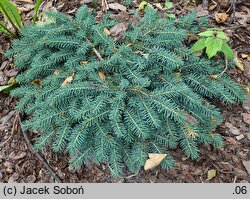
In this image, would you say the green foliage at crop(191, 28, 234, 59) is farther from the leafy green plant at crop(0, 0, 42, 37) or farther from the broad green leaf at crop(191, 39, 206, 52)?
the leafy green plant at crop(0, 0, 42, 37)

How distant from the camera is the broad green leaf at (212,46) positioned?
7.75ft

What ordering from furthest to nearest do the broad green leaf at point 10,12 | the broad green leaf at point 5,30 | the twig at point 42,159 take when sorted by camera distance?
the broad green leaf at point 5,30 → the broad green leaf at point 10,12 → the twig at point 42,159

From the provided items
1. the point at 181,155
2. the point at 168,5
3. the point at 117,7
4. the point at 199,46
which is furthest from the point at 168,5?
the point at 181,155

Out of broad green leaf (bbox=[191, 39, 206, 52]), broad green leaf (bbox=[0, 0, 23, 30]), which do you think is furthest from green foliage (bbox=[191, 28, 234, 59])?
broad green leaf (bbox=[0, 0, 23, 30])

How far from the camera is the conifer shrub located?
2180 mm

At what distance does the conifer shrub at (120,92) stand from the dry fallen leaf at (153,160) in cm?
A: 4

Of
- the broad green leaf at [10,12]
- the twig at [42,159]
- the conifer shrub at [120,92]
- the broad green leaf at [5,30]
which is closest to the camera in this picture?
the conifer shrub at [120,92]

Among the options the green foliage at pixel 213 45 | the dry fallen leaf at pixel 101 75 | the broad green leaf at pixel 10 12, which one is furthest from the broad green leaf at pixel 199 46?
the broad green leaf at pixel 10 12

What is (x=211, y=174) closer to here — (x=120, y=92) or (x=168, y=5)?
(x=120, y=92)

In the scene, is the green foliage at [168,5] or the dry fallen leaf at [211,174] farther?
the green foliage at [168,5]

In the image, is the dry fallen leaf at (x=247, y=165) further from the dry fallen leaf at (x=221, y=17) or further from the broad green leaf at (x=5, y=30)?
the broad green leaf at (x=5, y=30)

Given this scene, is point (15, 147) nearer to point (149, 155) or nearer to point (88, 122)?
point (88, 122)

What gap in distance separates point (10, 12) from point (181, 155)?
73.5 inches

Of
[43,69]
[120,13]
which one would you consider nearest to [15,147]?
[43,69]
